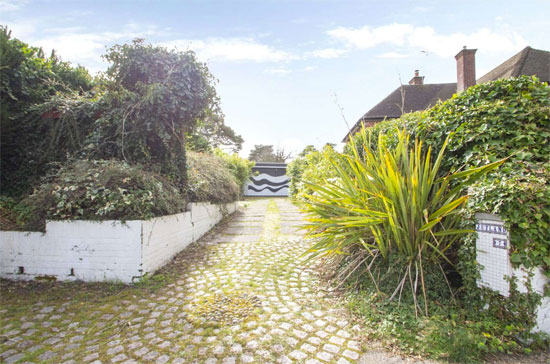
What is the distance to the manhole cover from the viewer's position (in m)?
2.39

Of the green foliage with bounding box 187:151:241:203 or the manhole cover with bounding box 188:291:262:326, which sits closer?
the manhole cover with bounding box 188:291:262:326

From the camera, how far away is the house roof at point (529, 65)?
10.8 metres

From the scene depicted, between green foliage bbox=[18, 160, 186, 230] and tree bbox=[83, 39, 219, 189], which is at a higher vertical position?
tree bbox=[83, 39, 219, 189]

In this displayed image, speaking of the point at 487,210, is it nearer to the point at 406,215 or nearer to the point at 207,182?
the point at 406,215

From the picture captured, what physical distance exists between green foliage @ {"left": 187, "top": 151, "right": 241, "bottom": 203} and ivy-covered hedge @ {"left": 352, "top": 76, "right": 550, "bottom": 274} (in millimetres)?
3988

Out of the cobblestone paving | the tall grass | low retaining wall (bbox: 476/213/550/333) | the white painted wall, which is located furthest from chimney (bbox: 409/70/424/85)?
low retaining wall (bbox: 476/213/550/333)

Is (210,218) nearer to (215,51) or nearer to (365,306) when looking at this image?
(215,51)

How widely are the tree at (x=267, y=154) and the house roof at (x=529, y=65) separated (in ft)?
71.2

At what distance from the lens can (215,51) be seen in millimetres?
4695

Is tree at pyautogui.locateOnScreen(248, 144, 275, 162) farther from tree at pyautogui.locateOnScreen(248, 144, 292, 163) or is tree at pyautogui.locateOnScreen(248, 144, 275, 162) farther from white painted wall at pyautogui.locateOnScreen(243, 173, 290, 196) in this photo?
white painted wall at pyautogui.locateOnScreen(243, 173, 290, 196)

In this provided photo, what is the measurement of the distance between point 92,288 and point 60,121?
9.44ft

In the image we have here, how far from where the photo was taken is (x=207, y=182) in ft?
19.2

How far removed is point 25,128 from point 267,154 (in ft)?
97.7

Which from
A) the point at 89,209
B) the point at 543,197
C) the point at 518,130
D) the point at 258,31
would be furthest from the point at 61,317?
the point at 258,31
